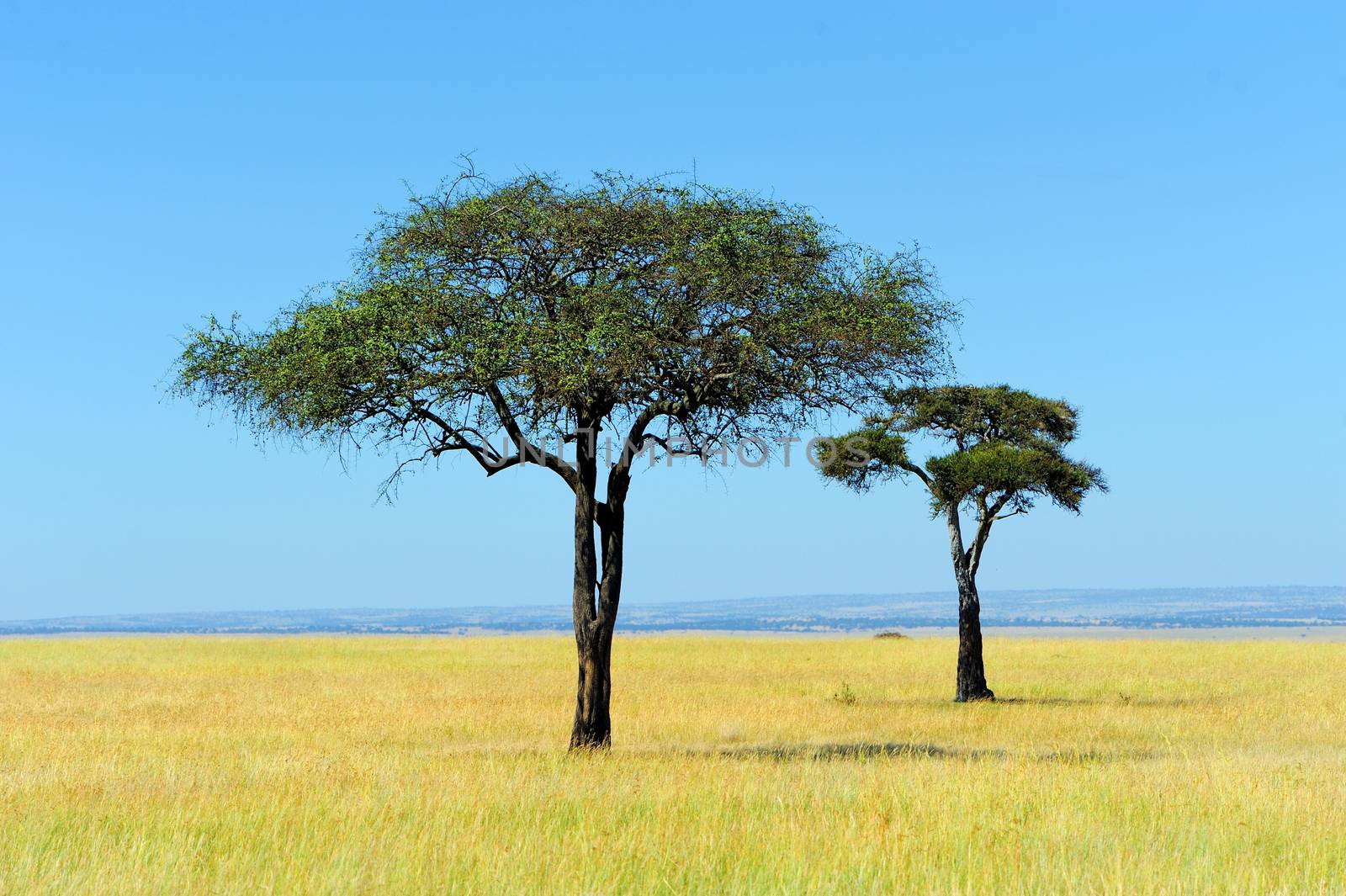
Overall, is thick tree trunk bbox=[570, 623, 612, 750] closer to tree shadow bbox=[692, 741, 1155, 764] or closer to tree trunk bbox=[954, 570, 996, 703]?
tree shadow bbox=[692, 741, 1155, 764]

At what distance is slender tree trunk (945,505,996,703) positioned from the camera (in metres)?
35.9

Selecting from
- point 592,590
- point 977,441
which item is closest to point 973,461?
point 977,441

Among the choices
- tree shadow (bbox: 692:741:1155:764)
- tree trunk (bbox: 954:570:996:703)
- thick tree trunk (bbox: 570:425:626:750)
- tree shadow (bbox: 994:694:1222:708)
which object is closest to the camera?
tree shadow (bbox: 692:741:1155:764)

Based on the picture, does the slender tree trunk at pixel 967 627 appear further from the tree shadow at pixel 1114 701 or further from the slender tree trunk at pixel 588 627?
the slender tree trunk at pixel 588 627

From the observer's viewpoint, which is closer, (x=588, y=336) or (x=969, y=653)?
(x=588, y=336)

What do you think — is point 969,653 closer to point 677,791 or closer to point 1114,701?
point 1114,701

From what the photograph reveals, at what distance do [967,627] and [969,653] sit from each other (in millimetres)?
746

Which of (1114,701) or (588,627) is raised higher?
(588,627)

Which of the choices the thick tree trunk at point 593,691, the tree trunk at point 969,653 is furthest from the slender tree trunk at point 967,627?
the thick tree trunk at point 593,691

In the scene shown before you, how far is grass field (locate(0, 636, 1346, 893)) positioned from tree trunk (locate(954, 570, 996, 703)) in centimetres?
87

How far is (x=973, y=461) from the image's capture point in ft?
114

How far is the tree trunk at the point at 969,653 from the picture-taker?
118 ft

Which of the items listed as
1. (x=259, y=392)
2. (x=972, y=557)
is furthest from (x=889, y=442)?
(x=259, y=392)

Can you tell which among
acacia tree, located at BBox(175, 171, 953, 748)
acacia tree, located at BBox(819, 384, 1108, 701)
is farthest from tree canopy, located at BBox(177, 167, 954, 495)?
acacia tree, located at BBox(819, 384, 1108, 701)
